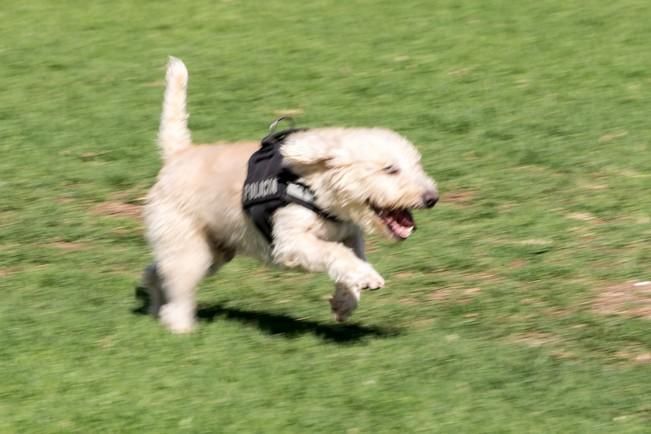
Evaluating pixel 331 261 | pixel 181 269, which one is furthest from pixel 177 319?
pixel 331 261

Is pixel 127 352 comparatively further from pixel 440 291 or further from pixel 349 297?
pixel 440 291

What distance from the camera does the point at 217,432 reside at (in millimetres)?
4805

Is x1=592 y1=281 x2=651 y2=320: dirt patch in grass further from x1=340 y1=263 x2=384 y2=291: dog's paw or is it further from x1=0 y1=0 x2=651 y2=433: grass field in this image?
x1=340 y1=263 x2=384 y2=291: dog's paw

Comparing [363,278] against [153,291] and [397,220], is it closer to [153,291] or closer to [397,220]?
[397,220]

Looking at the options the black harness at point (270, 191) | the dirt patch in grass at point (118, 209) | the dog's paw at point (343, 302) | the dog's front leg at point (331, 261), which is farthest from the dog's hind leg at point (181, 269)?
the dirt patch in grass at point (118, 209)

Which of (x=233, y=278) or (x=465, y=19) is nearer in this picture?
(x=233, y=278)

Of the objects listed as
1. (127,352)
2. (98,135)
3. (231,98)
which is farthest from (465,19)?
(127,352)

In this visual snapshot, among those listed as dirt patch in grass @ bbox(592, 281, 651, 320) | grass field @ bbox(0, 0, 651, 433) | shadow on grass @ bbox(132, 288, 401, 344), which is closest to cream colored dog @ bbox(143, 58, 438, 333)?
shadow on grass @ bbox(132, 288, 401, 344)

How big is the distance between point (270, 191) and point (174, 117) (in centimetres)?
101

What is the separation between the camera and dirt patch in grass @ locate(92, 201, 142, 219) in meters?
8.27

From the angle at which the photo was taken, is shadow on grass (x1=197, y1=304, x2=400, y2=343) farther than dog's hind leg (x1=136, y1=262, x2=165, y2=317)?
No

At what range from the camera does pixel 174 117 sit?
6.49 m

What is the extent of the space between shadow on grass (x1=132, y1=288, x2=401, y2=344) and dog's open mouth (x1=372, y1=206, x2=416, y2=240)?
63 cm

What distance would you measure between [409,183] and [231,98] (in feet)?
17.7
